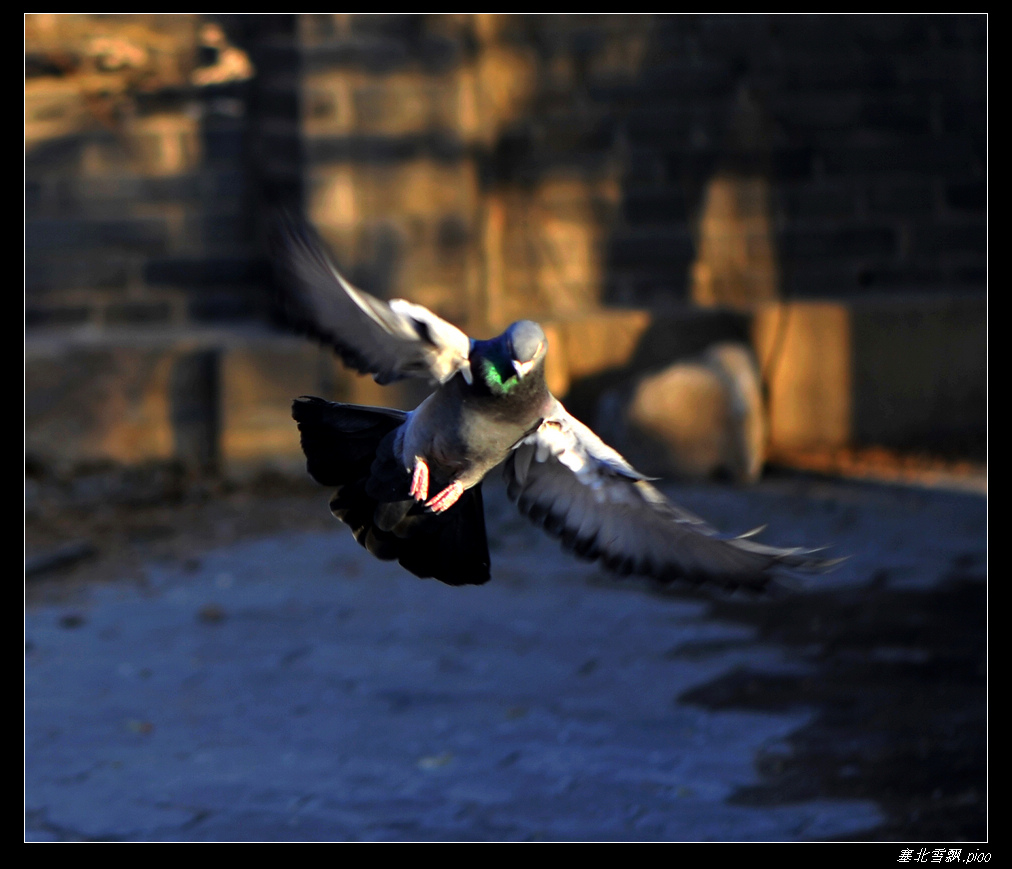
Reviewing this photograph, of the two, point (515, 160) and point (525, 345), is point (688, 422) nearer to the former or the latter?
point (515, 160)

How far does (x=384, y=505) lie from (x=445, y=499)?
5.7 inches

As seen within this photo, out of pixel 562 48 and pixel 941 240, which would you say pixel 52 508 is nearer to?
pixel 562 48

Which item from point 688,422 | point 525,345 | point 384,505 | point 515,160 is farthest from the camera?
point 515,160

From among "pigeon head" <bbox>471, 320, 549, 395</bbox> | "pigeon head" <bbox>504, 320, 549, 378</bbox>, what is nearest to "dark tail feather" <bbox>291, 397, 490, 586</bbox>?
"pigeon head" <bbox>471, 320, 549, 395</bbox>

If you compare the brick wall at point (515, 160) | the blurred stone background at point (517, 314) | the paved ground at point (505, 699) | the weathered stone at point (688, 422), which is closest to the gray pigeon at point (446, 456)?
the paved ground at point (505, 699)

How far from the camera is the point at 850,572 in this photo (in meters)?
6.14

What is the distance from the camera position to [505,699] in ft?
15.6

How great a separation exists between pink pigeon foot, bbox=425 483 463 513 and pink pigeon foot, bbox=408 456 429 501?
0.07ft

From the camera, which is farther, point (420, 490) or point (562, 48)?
point (562, 48)

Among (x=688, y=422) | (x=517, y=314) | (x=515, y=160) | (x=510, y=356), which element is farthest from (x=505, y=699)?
(x=515, y=160)

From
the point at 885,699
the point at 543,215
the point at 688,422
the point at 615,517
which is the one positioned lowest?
the point at 885,699

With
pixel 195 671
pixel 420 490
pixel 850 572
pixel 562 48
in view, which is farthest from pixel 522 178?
pixel 420 490

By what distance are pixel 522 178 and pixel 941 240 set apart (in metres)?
2.77

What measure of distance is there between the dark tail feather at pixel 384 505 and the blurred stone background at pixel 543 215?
5072mm
